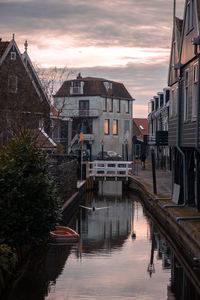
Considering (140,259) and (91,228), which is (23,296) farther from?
(91,228)

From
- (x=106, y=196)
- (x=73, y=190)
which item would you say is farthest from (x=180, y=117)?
(x=106, y=196)

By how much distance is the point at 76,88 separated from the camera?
274 ft

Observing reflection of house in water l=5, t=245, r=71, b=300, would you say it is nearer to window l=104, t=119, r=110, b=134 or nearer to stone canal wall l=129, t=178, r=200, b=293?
stone canal wall l=129, t=178, r=200, b=293

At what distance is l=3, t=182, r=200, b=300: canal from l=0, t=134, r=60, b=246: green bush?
114 centimetres

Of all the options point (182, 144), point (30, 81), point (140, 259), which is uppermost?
point (30, 81)

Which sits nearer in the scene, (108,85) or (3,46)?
(3,46)

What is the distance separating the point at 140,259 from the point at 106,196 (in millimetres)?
24670

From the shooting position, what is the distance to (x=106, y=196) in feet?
141

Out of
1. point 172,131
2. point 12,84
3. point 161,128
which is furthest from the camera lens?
point 161,128

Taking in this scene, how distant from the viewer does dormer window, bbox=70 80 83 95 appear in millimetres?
83375

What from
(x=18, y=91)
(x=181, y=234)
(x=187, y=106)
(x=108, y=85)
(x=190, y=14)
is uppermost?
(x=108, y=85)

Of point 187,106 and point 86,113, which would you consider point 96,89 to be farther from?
point 187,106

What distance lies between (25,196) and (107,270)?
129 inches

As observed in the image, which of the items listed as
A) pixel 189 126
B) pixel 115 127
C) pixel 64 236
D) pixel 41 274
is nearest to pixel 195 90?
pixel 189 126
